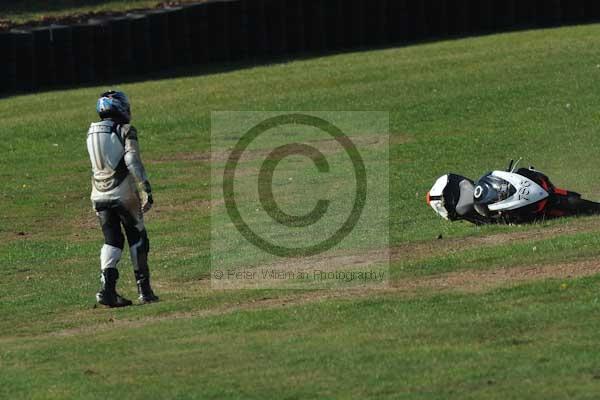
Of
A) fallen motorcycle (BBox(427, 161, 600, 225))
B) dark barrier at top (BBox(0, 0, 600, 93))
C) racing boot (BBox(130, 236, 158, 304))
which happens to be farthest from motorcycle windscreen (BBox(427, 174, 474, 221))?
dark barrier at top (BBox(0, 0, 600, 93))

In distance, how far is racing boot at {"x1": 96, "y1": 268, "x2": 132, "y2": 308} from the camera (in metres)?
13.1

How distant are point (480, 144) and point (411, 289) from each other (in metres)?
10.8

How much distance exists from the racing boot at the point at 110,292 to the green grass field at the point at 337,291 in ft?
0.50

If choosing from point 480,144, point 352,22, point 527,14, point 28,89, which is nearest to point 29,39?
point 28,89

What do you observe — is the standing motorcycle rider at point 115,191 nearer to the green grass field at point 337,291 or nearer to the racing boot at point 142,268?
the racing boot at point 142,268

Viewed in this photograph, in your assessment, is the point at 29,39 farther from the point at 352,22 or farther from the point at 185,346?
the point at 185,346

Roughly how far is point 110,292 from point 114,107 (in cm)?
190

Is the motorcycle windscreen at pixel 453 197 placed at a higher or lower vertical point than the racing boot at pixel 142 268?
higher

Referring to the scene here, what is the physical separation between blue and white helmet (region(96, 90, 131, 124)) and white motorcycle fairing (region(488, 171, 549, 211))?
190 inches

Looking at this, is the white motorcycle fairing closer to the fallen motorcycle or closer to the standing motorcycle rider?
the fallen motorcycle

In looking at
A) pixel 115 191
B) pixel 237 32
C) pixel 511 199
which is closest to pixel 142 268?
pixel 115 191

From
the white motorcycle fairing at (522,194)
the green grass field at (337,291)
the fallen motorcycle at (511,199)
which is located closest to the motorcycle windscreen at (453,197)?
the fallen motorcycle at (511,199)

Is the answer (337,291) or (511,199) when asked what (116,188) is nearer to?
(337,291)

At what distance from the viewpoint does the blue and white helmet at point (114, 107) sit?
1309cm
